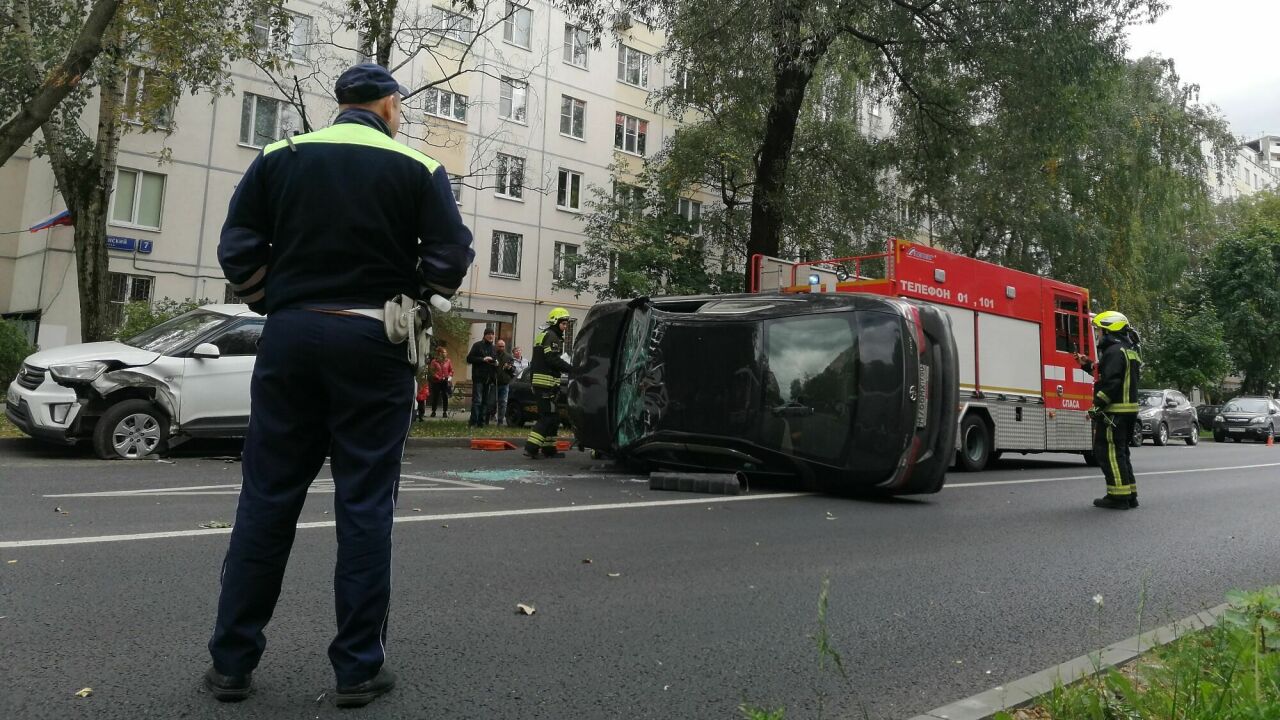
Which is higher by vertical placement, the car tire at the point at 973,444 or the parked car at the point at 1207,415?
the parked car at the point at 1207,415

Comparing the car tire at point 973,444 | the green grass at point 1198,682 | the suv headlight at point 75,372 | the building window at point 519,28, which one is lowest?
the green grass at point 1198,682

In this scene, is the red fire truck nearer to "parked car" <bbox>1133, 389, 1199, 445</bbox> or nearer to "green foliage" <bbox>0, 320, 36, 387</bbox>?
"parked car" <bbox>1133, 389, 1199, 445</bbox>

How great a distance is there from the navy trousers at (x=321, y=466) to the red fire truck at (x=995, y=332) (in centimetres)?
939

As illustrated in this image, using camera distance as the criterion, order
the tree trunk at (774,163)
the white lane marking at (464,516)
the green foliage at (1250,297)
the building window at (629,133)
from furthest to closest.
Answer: the green foliage at (1250,297), the building window at (629,133), the tree trunk at (774,163), the white lane marking at (464,516)

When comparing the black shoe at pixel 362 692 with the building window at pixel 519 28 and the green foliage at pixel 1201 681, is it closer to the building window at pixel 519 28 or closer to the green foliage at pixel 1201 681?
the green foliage at pixel 1201 681

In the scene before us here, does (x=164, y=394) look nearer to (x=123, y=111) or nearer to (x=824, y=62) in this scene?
(x=123, y=111)

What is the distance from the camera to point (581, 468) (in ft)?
36.7

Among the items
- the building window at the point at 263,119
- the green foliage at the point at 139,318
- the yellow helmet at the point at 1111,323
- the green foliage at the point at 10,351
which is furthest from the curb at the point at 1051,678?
the building window at the point at 263,119

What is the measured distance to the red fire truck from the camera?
12.6m

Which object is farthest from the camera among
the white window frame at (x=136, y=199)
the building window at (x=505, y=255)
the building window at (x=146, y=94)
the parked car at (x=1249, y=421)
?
the building window at (x=505, y=255)

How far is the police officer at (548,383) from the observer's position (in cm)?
1246

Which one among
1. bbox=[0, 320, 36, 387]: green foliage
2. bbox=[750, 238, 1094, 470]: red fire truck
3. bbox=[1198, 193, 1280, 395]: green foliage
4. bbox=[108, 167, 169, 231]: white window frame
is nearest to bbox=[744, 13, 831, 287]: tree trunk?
bbox=[750, 238, 1094, 470]: red fire truck

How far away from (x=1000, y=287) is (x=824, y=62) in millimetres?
8088

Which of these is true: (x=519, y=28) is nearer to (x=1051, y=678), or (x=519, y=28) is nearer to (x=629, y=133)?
(x=629, y=133)
